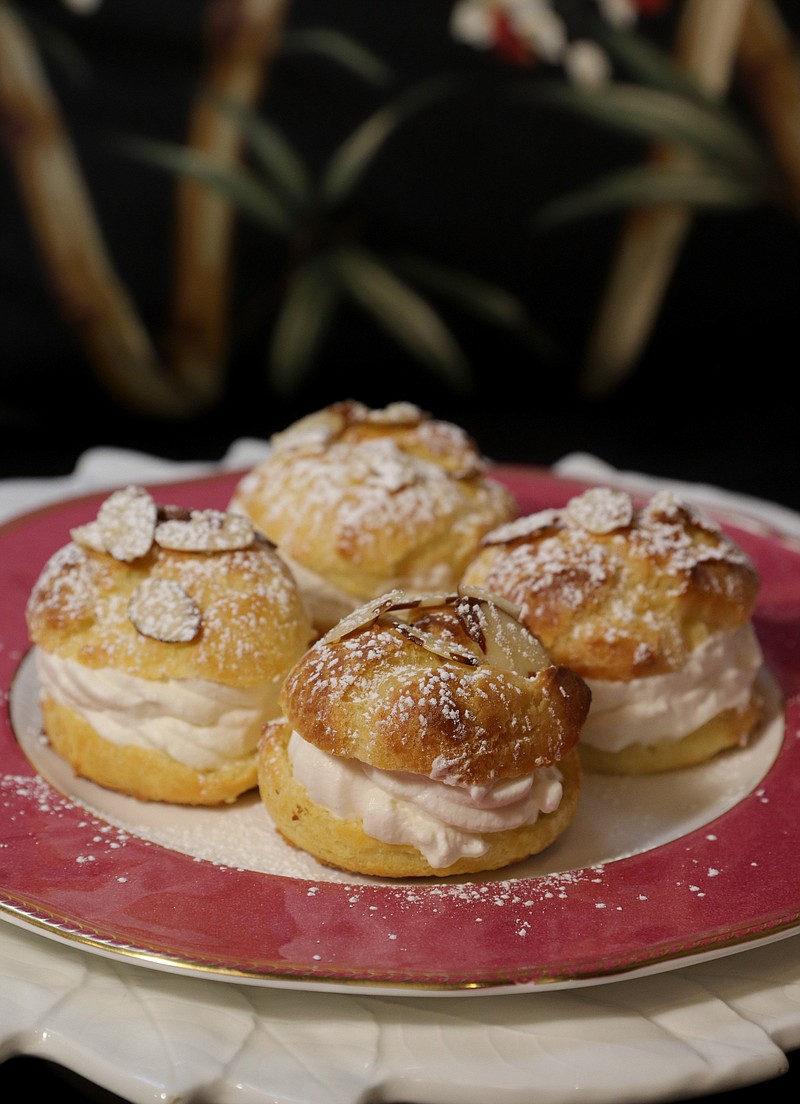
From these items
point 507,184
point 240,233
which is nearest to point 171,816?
point 240,233

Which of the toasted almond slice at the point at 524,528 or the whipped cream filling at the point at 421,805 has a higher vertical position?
the toasted almond slice at the point at 524,528

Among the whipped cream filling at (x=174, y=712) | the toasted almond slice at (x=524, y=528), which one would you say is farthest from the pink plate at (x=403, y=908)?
the toasted almond slice at (x=524, y=528)

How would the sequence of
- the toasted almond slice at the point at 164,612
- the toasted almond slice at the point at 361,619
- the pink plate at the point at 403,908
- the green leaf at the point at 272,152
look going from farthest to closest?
the green leaf at the point at 272,152 < the toasted almond slice at the point at 164,612 < the toasted almond slice at the point at 361,619 < the pink plate at the point at 403,908

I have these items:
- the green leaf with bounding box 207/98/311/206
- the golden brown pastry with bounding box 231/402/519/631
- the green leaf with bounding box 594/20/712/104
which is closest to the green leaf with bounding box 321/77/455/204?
the green leaf with bounding box 207/98/311/206

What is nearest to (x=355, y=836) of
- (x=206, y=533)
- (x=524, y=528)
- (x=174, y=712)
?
(x=174, y=712)

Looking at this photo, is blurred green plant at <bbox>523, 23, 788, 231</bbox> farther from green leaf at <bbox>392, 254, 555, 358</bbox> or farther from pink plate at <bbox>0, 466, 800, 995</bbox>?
pink plate at <bbox>0, 466, 800, 995</bbox>

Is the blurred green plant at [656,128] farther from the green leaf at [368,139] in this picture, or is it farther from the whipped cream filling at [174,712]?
the whipped cream filling at [174,712]

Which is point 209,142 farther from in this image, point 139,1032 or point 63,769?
point 139,1032

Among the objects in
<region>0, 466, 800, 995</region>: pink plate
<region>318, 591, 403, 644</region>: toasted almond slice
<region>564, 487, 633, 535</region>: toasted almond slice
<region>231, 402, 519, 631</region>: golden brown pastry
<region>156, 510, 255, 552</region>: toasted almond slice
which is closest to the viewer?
<region>0, 466, 800, 995</region>: pink plate
